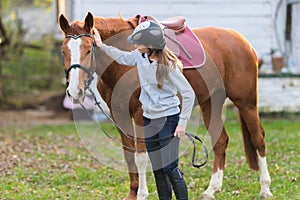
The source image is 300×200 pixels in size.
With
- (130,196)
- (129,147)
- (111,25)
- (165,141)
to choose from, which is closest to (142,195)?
(130,196)

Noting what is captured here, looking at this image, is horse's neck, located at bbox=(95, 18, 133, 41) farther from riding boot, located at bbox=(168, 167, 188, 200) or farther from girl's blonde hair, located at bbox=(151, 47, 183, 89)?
riding boot, located at bbox=(168, 167, 188, 200)

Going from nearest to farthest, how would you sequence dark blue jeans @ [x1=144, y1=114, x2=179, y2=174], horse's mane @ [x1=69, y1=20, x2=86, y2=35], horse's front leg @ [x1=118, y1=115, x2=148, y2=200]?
dark blue jeans @ [x1=144, y1=114, x2=179, y2=174], horse's mane @ [x1=69, y1=20, x2=86, y2=35], horse's front leg @ [x1=118, y1=115, x2=148, y2=200]

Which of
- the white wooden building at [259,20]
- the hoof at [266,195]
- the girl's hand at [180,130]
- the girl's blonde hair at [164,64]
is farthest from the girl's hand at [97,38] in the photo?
the white wooden building at [259,20]

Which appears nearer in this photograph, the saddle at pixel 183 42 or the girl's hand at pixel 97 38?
the girl's hand at pixel 97 38

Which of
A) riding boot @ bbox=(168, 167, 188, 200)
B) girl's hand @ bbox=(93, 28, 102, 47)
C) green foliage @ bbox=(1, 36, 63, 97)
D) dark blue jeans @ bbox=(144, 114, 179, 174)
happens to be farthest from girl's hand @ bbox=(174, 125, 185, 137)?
green foliage @ bbox=(1, 36, 63, 97)

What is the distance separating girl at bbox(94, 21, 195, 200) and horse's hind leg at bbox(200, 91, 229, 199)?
1459mm

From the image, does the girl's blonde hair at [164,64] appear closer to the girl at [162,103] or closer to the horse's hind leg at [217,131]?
the girl at [162,103]

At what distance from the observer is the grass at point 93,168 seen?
5.91 m

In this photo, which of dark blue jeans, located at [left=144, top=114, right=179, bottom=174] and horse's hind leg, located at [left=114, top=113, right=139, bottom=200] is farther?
horse's hind leg, located at [left=114, top=113, right=139, bottom=200]

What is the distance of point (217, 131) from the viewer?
6.11 meters

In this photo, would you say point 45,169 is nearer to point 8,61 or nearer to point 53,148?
point 53,148

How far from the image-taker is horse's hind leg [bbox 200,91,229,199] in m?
5.94

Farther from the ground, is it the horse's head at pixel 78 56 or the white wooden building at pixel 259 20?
the horse's head at pixel 78 56

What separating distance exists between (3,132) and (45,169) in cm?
366
